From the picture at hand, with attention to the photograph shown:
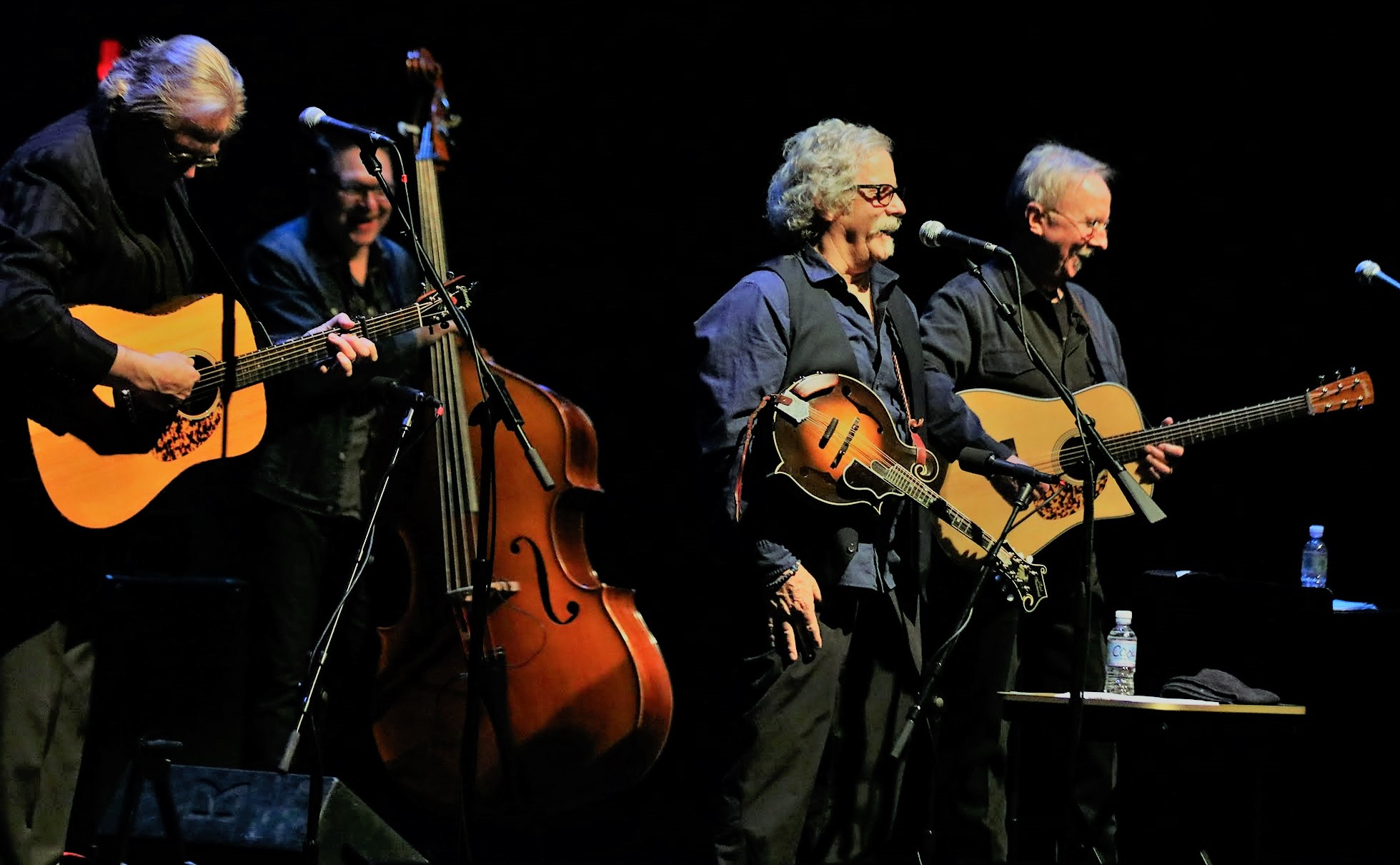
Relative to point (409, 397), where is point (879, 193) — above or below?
above

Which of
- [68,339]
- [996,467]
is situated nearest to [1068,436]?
[996,467]

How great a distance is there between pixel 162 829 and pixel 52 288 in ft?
4.25

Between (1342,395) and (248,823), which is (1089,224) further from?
(248,823)

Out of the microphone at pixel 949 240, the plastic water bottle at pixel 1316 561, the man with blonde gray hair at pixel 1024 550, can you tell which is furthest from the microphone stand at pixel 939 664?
the plastic water bottle at pixel 1316 561

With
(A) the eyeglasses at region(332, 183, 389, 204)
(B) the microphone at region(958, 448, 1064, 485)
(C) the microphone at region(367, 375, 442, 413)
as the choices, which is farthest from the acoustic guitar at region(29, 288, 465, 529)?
(B) the microphone at region(958, 448, 1064, 485)

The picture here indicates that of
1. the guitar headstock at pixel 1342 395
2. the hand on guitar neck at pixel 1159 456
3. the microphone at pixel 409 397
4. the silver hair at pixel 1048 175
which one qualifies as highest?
the silver hair at pixel 1048 175

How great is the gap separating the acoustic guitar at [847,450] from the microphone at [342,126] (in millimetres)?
1063

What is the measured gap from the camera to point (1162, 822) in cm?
434

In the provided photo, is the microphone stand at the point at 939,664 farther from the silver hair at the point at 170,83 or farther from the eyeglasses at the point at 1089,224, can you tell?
the silver hair at the point at 170,83

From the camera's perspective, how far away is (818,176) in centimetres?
355

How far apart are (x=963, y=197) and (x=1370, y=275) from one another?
1635 millimetres

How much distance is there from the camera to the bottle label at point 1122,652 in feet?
12.9

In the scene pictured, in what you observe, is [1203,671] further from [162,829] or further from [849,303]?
[162,829]

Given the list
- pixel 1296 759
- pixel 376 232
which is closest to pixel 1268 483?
pixel 1296 759
